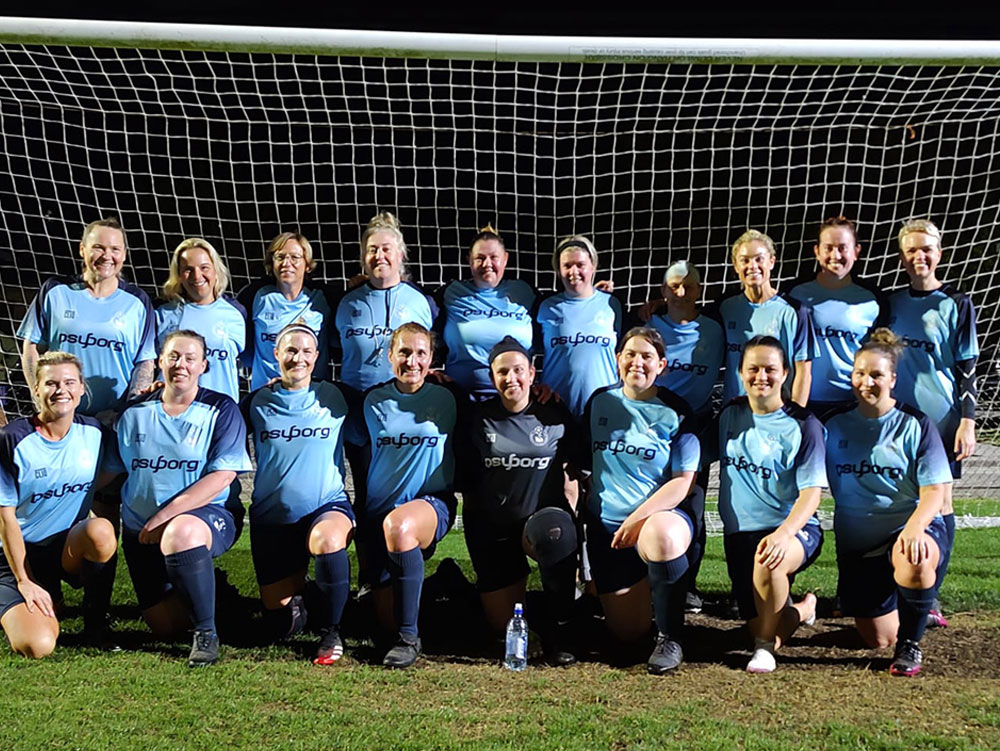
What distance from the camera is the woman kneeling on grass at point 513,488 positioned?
3607mm

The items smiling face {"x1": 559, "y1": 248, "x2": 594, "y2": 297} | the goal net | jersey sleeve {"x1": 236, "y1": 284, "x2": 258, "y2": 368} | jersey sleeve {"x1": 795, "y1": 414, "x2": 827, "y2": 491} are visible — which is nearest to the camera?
jersey sleeve {"x1": 795, "y1": 414, "x2": 827, "y2": 491}

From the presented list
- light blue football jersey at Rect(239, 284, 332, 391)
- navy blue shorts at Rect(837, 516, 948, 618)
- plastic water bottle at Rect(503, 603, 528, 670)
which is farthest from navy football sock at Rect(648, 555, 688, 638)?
light blue football jersey at Rect(239, 284, 332, 391)

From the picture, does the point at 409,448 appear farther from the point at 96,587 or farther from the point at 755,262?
the point at 755,262

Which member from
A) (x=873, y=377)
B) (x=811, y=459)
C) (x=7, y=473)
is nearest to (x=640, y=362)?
(x=811, y=459)

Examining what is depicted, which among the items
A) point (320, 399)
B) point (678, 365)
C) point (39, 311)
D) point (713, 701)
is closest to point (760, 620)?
point (713, 701)

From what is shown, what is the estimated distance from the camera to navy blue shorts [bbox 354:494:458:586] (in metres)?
3.63

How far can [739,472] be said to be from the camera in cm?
354

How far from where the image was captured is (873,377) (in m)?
3.44

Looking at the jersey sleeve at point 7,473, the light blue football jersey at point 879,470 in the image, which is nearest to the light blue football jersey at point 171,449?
the jersey sleeve at point 7,473

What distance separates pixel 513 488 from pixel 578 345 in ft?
2.54

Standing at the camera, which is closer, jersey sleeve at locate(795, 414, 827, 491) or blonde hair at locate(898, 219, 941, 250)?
jersey sleeve at locate(795, 414, 827, 491)

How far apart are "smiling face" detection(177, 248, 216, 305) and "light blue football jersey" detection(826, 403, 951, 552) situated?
253cm

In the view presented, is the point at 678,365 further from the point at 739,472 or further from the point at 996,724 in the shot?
the point at 996,724

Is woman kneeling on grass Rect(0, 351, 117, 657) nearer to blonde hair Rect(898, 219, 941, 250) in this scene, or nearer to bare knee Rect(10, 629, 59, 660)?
bare knee Rect(10, 629, 59, 660)
